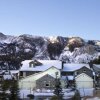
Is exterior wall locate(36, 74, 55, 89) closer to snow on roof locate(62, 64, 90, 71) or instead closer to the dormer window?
the dormer window

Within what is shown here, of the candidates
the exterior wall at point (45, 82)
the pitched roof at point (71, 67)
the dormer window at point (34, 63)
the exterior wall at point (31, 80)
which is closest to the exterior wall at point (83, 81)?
the exterior wall at point (45, 82)

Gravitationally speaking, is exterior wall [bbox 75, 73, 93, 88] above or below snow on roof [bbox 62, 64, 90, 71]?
below

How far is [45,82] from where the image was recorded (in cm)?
4078

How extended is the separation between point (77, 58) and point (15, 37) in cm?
3418

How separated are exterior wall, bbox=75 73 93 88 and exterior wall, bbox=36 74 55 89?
11.8ft

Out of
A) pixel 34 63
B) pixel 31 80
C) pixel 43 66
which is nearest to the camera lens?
pixel 31 80

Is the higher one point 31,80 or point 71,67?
point 71,67

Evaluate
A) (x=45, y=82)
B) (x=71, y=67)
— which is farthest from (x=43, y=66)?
(x=45, y=82)

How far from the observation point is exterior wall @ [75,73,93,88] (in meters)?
42.1

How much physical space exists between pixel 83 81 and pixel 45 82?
5.30m

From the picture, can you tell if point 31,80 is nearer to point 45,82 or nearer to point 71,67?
point 45,82

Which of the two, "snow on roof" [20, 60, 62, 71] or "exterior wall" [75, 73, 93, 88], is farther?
"snow on roof" [20, 60, 62, 71]

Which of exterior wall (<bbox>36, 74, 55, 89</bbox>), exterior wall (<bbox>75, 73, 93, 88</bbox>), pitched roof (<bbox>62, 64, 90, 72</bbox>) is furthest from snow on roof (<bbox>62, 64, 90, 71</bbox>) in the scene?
exterior wall (<bbox>36, 74, 55, 89</bbox>)

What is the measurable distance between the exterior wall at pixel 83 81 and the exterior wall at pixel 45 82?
3.59 meters
